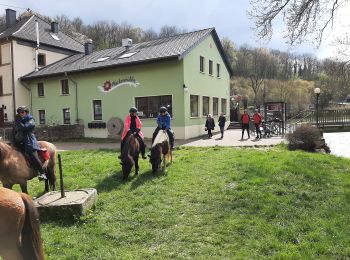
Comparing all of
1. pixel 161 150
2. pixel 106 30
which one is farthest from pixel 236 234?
pixel 106 30

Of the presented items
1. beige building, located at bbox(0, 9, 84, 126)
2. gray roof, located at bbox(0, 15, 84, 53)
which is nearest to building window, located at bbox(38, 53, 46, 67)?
beige building, located at bbox(0, 9, 84, 126)

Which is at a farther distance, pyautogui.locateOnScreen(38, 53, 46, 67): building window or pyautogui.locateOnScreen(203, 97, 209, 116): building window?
pyautogui.locateOnScreen(38, 53, 46, 67): building window

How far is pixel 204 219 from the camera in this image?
19.5 ft

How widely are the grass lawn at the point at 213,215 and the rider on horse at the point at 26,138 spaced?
1356 millimetres

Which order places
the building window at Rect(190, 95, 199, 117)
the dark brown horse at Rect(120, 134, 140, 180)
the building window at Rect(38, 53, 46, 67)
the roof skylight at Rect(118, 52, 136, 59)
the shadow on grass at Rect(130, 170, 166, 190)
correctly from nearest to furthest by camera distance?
the shadow on grass at Rect(130, 170, 166, 190)
the dark brown horse at Rect(120, 134, 140, 180)
the building window at Rect(190, 95, 199, 117)
the roof skylight at Rect(118, 52, 136, 59)
the building window at Rect(38, 53, 46, 67)

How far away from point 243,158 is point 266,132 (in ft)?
35.5

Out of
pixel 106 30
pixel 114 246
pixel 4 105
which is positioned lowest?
pixel 114 246

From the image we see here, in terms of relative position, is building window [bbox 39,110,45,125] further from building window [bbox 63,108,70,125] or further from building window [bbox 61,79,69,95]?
building window [bbox 61,79,69,95]

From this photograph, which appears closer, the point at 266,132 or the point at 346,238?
the point at 346,238

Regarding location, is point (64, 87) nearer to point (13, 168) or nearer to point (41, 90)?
point (41, 90)

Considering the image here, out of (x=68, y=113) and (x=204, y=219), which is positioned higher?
(x=68, y=113)

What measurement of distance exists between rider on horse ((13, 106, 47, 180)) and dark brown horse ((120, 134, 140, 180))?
7.57ft

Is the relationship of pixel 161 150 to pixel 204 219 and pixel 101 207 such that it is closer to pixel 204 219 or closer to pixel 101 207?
pixel 101 207

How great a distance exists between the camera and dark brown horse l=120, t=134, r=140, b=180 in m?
8.95
